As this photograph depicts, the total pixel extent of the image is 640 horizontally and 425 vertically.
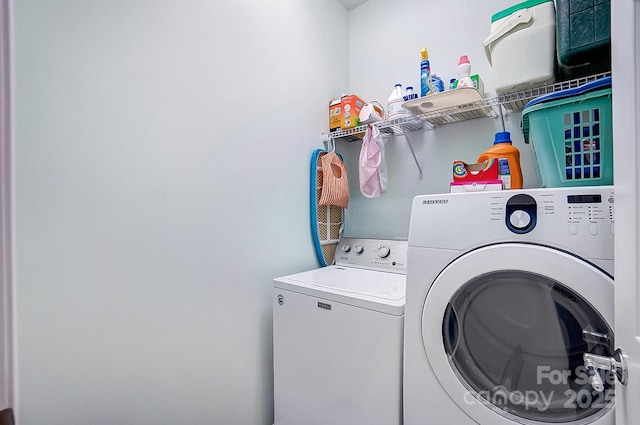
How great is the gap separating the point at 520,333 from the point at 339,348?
2.13ft

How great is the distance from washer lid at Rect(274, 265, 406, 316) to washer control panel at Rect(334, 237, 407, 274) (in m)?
0.05

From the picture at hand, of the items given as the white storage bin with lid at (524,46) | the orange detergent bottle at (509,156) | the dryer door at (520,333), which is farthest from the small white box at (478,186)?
the white storage bin with lid at (524,46)

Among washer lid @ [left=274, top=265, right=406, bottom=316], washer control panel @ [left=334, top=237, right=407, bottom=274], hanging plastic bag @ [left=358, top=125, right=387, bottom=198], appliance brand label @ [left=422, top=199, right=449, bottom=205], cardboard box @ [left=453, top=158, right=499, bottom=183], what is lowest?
washer lid @ [left=274, top=265, right=406, bottom=316]

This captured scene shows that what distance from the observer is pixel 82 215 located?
98cm

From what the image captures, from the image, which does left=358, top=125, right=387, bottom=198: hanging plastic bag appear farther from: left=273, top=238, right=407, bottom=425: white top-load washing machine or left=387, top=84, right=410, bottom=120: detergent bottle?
left=273, top=238, right=407, bottom=425: white top-load washing machine

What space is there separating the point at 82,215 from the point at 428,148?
1.79m

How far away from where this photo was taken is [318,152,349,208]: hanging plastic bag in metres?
1.88

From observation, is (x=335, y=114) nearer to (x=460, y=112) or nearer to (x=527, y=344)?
(x=460, y=112)

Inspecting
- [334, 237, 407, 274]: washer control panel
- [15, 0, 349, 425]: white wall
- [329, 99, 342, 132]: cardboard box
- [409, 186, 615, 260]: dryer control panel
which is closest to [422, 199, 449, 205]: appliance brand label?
[409, 186, 615, 260]: dryer control panel

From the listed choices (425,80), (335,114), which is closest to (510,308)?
(425,80)

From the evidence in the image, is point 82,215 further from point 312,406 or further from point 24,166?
point 312,406

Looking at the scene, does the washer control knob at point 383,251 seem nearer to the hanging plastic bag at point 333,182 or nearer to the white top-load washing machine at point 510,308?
the hanging plastic bag at point 333,182

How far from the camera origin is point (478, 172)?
1182mm

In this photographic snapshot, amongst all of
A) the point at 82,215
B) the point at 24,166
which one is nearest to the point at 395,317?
the point at 82,215
